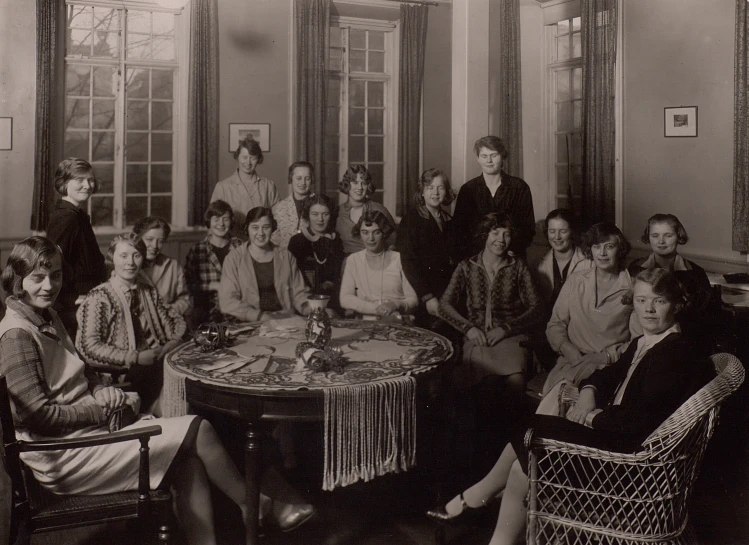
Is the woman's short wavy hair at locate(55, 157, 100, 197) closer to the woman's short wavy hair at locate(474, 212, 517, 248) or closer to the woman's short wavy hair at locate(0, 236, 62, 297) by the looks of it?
the woman's short wavy hair at locate(0, 236, 62, 297)

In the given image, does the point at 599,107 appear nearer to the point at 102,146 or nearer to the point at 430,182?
the point at 430,182

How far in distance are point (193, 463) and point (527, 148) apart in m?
4.76

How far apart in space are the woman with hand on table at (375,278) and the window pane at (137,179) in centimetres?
316

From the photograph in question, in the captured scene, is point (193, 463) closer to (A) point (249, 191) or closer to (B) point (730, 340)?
(B) point (730, 340)

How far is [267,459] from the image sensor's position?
284 cm

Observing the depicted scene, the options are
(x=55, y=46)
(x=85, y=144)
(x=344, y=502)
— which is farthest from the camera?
(x=85, y=144)

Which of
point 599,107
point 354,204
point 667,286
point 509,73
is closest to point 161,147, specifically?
point 354,204

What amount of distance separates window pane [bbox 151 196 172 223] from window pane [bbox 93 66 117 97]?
3.17 ft

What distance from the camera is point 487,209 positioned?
14.4ft

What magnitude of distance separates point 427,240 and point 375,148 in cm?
317

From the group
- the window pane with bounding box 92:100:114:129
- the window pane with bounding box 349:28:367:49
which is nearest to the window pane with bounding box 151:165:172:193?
the window pane with bounding box 92:100:114:129

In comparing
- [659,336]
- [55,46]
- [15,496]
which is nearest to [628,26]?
[659,336]

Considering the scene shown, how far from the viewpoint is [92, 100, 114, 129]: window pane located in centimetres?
618

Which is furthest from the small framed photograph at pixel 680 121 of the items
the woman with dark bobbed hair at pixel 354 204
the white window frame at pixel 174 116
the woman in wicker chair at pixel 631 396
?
the white window frame at pixel 174 116
